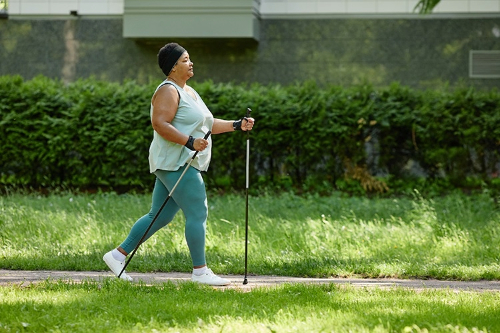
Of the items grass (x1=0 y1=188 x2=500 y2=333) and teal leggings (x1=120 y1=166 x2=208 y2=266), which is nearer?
grass (x1=0 y1=188 x2=500 y2=333)

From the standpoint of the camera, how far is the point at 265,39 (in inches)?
684

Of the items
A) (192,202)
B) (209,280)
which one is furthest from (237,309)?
(192,202)

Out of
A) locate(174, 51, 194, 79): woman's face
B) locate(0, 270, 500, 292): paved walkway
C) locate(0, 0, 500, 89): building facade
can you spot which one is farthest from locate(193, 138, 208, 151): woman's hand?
locate(0, 0, 500, 89): building facade

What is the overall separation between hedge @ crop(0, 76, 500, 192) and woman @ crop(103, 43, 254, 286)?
6896 mm

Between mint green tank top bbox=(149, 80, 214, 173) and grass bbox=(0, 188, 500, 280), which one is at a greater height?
mint green tank top bbox=(149, 80, 214, 173)

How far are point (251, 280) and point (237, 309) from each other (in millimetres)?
1629

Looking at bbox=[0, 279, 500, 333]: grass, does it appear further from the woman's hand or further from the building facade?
the building facade

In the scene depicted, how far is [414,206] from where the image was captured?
10570 millimetres

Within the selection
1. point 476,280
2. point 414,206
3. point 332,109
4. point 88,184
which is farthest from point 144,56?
point 476,280

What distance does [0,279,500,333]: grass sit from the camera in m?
5.00

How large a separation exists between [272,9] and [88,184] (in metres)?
6.03

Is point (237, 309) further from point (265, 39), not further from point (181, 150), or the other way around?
point (265, 39)

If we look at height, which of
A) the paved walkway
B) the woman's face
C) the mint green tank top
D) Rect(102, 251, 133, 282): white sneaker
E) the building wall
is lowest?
the paved walkway

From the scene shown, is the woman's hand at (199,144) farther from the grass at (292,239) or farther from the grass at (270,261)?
the grass at (292,239)
